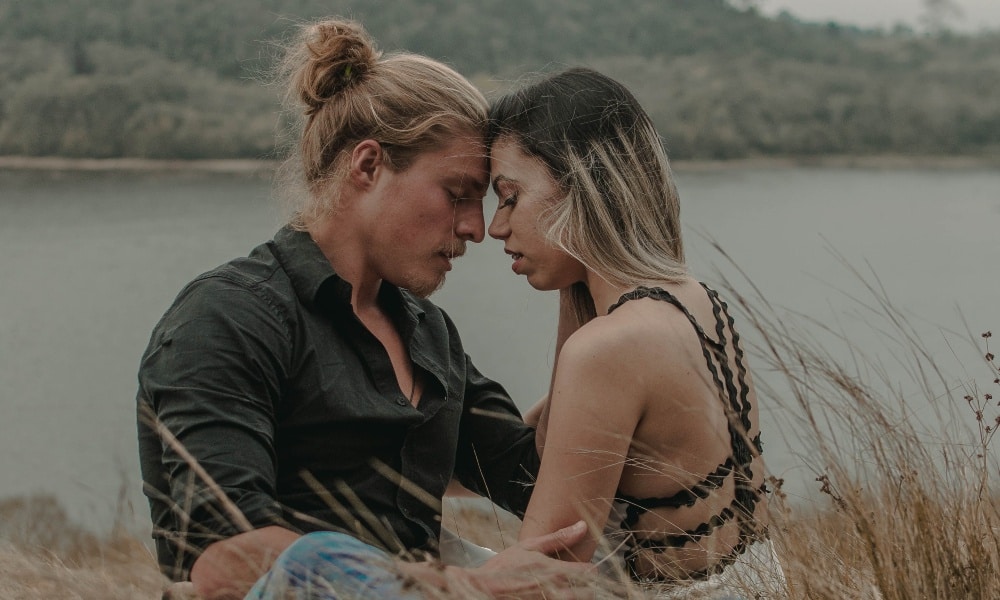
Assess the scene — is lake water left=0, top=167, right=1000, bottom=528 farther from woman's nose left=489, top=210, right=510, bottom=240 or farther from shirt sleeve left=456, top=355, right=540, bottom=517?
woman's nose left=489, top=210, right=510, bottom=240

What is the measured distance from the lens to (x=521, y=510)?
2.66 m

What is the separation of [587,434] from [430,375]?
0.63 meters

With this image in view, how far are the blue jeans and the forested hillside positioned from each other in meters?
26.6

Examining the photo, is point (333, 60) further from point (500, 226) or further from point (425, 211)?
point (500, 226)

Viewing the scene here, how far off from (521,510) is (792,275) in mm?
21764

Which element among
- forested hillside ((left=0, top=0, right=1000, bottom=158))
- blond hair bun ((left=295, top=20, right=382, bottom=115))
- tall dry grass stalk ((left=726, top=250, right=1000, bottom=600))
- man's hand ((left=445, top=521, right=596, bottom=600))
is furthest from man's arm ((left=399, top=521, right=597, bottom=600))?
forested hillside ((left=0, top=0, right=1000, bottom=158))

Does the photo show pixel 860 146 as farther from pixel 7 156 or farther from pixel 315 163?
pixel 315 163

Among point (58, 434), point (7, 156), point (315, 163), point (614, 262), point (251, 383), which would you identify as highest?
point (315, 163)

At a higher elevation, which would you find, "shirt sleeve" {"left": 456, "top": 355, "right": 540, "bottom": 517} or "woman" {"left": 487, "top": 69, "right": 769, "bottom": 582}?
"woman" {"left": 487, "top": 69, "right": 769, "bottom": 582}

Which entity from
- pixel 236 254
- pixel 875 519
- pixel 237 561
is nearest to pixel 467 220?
pixel 237 561

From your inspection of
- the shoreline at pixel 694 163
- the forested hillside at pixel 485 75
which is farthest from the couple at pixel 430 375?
the forested hillside at pixel 485 75

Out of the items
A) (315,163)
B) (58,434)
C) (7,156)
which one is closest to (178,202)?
(7,156)

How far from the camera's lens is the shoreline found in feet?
102

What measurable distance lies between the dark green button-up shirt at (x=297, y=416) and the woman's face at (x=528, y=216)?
37 centimetres
